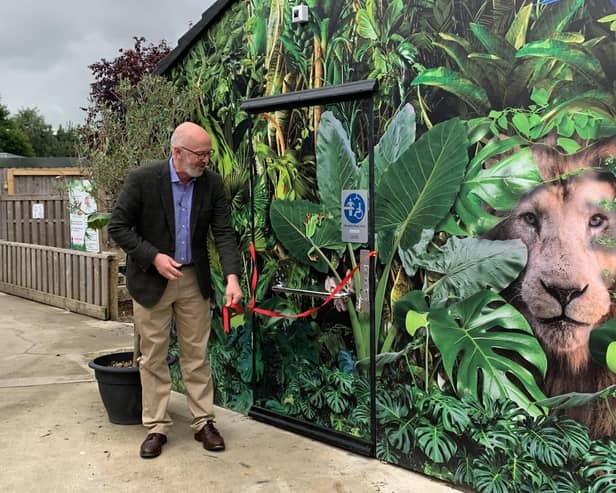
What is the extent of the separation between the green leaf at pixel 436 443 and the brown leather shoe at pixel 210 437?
1290mm

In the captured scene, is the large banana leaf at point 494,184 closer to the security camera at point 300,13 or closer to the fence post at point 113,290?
the security camera at point 300,13

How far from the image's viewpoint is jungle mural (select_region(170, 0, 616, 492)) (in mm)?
3242

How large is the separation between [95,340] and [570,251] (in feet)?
20.4

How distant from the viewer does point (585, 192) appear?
323 cm

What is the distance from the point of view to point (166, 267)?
4.26 meters

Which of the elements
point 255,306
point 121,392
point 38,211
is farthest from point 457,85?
point 38,211

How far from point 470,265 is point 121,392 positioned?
8.66 feet

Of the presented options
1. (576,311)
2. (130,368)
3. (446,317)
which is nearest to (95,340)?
(130,368)

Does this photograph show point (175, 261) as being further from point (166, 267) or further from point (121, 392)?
point (121, 392)

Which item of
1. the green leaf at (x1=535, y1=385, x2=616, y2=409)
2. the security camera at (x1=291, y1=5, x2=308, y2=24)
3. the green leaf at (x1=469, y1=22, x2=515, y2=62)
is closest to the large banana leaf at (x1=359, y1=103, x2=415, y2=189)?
the green leaf at (x1=469, y1=22, x2=515, y2=62)

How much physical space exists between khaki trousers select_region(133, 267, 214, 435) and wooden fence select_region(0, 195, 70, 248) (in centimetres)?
714

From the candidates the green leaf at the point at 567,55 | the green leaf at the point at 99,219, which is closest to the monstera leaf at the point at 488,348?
the green leaf at the point at 567,55

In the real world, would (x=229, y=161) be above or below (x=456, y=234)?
above

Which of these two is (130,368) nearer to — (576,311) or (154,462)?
(154,462)
